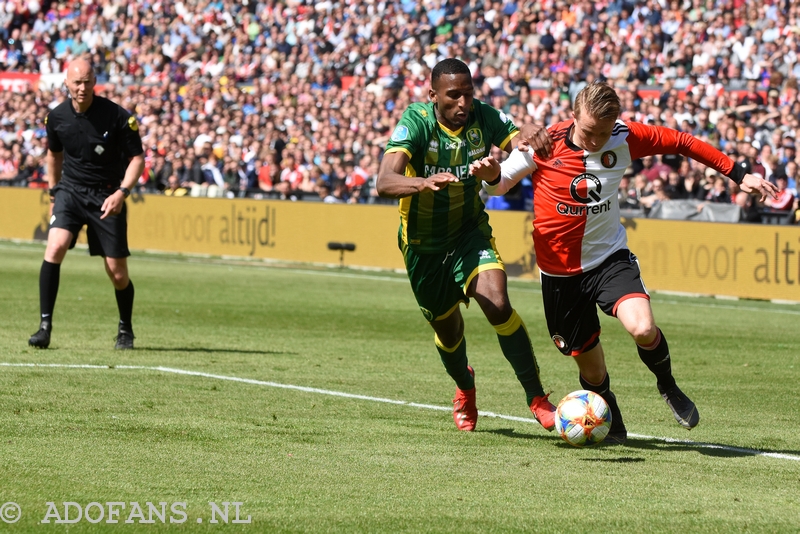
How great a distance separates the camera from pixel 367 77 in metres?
31.9

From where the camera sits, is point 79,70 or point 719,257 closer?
point 79,70

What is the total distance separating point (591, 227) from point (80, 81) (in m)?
A: 5.56

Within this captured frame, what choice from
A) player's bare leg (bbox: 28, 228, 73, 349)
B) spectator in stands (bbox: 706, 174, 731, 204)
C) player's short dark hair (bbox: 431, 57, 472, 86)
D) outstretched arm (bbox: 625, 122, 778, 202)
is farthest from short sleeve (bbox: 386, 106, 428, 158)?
spectator in stands (bbox: 706, 174, 731, 204)

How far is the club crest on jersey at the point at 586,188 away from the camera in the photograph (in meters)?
7.41

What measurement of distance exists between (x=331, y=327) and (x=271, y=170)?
1478 cm

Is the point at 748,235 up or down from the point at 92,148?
down

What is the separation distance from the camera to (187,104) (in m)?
35.0

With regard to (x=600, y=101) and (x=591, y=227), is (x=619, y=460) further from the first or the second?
(x=600, y=101)

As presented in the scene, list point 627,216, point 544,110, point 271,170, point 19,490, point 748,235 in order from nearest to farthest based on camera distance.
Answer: point 19,490
point 748,235
point 627,216
point 544,110
point 271,170

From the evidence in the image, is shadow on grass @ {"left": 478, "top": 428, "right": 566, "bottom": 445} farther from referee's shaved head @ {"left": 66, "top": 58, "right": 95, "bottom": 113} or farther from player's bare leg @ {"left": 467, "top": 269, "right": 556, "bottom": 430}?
referee's shaved head @ {"left": 66, "top": 58, "right": 95, "bottom": 113}

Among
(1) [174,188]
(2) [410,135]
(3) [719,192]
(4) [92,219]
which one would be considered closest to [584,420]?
(2) [410,135]

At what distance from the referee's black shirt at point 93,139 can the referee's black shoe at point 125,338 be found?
1346 millimetres

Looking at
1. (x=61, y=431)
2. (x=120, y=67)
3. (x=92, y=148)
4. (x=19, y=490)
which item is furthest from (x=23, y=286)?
(x=120, y=67)

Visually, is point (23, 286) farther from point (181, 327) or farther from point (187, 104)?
point (187, 104)
